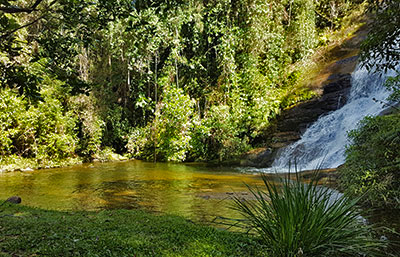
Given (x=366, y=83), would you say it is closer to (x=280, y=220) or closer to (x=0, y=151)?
(x=280, y=220)

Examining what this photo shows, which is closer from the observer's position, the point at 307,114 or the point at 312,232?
the point at 312,232

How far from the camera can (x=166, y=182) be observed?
29.3ft

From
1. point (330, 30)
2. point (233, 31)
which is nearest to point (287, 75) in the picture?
point (233, 31)

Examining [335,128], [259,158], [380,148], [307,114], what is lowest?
[259,158]

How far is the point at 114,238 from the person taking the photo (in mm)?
3430

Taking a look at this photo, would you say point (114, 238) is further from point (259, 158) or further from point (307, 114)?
point (307, 114)

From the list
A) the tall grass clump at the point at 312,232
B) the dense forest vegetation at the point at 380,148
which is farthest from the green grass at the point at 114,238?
the dense forest vegetation at the point at 380,148

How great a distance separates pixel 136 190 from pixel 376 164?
537 centimetres

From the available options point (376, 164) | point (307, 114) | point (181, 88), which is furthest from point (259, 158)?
point (376, 164)

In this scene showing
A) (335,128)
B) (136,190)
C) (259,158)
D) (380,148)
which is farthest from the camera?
(259,158)

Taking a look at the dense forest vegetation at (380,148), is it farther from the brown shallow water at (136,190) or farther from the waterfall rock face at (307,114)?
the waterfall rock face at (307,114)

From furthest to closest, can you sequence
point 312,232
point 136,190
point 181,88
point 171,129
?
1. point 181,88
2. point 171,129
3. point 136,190
4. point 312,232

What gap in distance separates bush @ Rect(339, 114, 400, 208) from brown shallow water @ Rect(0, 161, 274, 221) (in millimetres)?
2287

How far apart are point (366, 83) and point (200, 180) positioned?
27.3 feet
